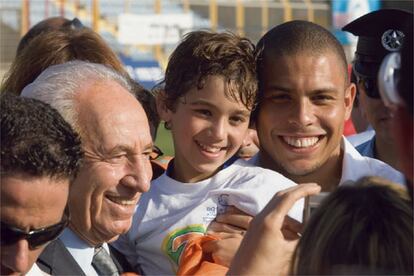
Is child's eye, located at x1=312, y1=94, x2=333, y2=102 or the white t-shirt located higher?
child's eye, located at x1=312, y1=94, x2=333, y2=102

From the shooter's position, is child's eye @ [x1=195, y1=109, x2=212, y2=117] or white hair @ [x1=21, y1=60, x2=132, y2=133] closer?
white hair @ [x1=21, y1=60, x2=132, y2=133]

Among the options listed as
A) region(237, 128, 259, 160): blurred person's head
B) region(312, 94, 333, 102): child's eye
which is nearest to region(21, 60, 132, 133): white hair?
region(312, 94, 333, 102): child's eye

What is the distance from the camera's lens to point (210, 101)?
3459mm

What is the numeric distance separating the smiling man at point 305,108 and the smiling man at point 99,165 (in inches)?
22.2

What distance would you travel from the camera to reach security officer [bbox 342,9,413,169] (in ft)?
13.8

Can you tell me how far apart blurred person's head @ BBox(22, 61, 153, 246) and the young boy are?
24 centimetres

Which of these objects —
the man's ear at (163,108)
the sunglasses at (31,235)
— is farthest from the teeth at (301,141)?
the sunglasses at (31,235)

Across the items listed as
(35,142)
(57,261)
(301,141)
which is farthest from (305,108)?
(35,142)

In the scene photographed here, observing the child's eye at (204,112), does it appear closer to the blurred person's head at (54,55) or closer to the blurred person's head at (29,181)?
the blurred person's head at (54,55)

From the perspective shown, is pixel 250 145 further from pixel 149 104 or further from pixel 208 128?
pixel 208 128

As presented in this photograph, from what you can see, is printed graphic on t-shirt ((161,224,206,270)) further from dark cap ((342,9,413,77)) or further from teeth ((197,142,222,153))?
dark cap ((342,9,413,77))

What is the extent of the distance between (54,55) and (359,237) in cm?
252

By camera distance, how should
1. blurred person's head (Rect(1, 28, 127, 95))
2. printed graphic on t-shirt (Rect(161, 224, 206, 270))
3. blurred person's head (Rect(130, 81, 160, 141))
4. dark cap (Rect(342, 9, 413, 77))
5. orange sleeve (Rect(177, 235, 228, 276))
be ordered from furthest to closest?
dark cap (Rect(342, 9, 413, 77)) → blurred person's head (Rect(1, 28, 127, 95)) → blurred person's head (Rect(130, 81, 160, 141)) → printed graphic on t-shirt (Rect(161, 224, 206, 270)) → orange sleeve (Rect(177, 235, 228, 276))

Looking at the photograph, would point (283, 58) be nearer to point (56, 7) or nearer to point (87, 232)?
point (87, 232)
